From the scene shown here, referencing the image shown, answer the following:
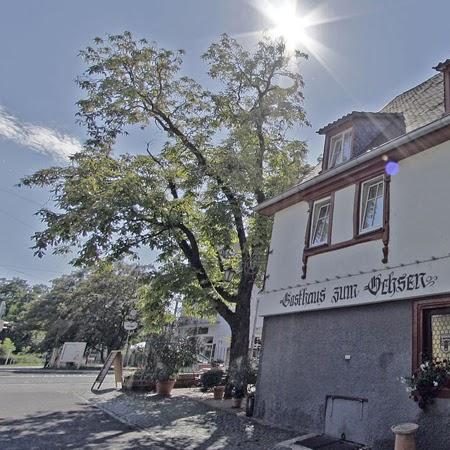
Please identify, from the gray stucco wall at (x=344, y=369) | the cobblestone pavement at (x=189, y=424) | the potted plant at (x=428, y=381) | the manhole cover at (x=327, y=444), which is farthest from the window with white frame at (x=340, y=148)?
the cobblestone pavement at (x=189, y=424)

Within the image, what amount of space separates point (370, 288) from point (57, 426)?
7630 mm

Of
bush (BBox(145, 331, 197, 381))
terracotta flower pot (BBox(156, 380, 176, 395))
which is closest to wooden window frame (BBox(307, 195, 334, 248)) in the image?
bush (BBox(145, 331, 197, 381))

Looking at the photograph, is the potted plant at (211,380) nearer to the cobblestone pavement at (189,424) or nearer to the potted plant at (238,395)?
the cobblestone pavement at (189,424)

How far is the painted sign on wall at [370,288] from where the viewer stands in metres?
8.35

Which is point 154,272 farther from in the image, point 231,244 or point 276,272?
point 276,272

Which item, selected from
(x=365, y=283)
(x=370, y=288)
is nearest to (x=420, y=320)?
A: (x=370, y=288)

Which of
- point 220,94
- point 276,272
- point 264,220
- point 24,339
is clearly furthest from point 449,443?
point 24,339

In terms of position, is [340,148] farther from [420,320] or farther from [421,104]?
[420,320]

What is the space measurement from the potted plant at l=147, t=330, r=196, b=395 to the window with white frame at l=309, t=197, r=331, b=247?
25.6 ft

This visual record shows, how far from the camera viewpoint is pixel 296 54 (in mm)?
18281

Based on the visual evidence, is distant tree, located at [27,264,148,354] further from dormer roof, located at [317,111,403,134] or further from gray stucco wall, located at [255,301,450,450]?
dormer roof, located at [317,111,403,134]

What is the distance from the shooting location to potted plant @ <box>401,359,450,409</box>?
302 inches

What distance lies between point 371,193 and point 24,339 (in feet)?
184

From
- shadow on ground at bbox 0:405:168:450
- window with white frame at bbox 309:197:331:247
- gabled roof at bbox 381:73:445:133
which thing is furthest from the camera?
window with white frame at bbox 309:197:331:247
